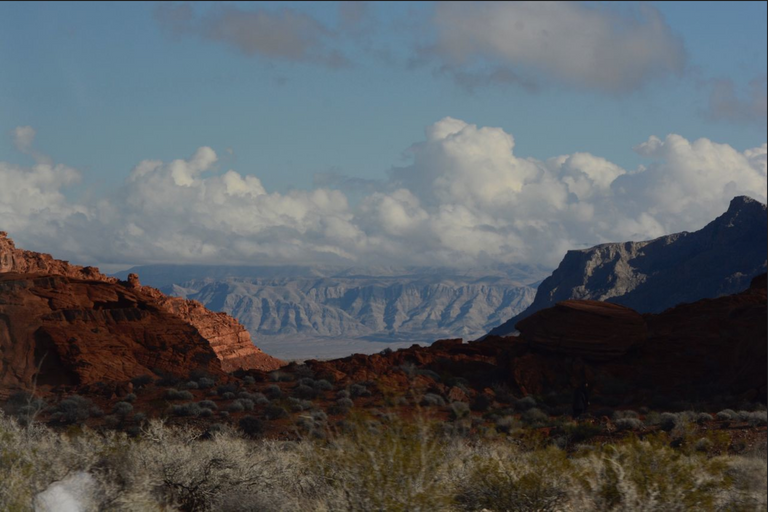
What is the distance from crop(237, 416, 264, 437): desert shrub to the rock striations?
14.6m

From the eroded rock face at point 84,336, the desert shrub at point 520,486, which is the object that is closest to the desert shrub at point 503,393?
the eroded rock face at point 84,336

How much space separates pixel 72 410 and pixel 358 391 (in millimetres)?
13871

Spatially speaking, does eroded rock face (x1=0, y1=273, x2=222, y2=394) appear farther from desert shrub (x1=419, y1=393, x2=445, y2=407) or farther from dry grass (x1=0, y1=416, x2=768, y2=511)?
dry grass (x1=0, y1=416, x2=768, y2=511)

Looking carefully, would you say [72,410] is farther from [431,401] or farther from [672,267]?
[672,267]

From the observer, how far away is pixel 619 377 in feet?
146

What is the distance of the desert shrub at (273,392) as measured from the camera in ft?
130

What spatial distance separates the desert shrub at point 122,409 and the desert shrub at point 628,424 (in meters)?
21.7

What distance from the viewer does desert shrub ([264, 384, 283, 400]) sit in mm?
39503

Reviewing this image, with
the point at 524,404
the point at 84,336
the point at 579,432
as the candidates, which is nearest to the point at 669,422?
the point at 579,432

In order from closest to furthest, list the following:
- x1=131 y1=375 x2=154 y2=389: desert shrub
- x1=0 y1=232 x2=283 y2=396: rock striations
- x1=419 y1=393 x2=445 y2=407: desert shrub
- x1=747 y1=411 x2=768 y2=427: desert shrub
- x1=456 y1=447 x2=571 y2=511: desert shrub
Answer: x1=456 y1=447 x2=571 y2=511: desert shrub
x1=747 y1=411 x2=768 y2=427: desert shrub
x1=419 y1=393 x2=445 y2=407: desert shrub
x1=131 y1=375 x2=154 y2=389: desert shrub
x1=0 y1=232 x2=283 y2=396: rock striations

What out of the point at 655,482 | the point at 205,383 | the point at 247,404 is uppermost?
the point at 655,482

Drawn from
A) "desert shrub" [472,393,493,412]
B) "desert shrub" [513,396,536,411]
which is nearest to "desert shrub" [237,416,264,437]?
"desert shrub" [472,393,493,412]

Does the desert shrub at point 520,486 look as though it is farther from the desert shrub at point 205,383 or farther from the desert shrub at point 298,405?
the desert shrub at point 205,383

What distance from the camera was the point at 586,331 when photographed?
45.6 metres
